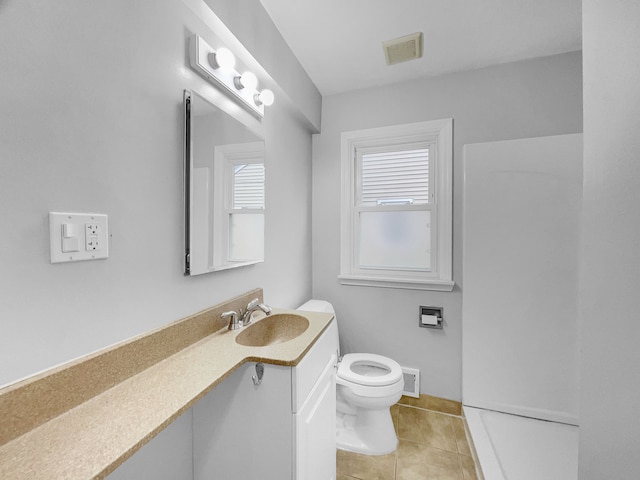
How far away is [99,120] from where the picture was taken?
784mm

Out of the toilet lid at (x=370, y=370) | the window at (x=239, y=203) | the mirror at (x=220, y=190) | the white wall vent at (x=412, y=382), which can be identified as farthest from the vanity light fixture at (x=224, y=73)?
the white wall vent at (x=412, y=382)

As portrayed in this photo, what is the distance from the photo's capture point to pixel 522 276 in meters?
1.88

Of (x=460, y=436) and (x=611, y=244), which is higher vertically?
(x=611, y=244)

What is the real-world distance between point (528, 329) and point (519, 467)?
31.1 inches

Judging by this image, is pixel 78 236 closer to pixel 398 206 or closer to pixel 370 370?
pixel 370 370

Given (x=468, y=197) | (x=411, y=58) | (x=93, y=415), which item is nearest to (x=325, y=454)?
(x=93, y=415)

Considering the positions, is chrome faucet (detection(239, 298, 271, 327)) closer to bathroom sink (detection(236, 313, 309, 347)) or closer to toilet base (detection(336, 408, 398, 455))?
bathroom sink (detection(236, 313, 309, 347))

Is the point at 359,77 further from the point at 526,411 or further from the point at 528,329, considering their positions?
the point at 526,411

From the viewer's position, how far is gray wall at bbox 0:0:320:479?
2.05ft

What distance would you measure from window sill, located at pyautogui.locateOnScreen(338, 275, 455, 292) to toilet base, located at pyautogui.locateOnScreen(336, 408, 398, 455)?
85 cm

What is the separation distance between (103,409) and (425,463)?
1.68 metres

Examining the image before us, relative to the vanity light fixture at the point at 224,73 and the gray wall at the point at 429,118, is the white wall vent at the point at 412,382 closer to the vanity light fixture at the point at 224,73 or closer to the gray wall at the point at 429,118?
the gray wall at the point at 429,118

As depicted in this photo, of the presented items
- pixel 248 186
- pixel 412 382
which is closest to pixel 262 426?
pixel 248 186

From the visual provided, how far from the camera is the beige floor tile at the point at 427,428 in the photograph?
5.76 ft
